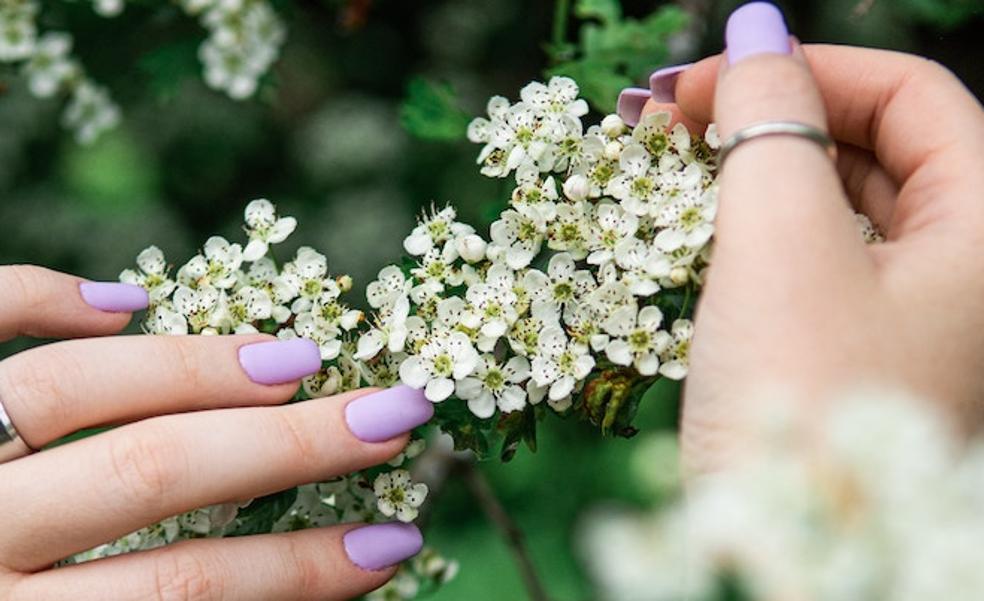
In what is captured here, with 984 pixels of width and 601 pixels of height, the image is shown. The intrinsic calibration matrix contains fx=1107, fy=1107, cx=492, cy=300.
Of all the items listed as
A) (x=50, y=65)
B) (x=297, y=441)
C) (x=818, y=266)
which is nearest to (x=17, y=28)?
(x=50, y=65)

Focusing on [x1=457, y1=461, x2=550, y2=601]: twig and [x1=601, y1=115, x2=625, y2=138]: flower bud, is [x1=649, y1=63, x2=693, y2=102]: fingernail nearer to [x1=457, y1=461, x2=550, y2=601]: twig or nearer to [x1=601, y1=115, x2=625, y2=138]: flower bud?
[x1=601, y1=115, x2=625, y2=138]: flower bud

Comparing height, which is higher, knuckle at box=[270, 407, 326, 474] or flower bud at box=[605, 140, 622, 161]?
flower bud at box=[605, 140, 622, 161]

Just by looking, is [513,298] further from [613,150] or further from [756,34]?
[756,34]

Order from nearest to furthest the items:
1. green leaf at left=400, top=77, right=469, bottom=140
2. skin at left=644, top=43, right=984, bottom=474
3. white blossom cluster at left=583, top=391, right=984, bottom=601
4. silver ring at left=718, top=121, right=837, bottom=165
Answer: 1. white blossom cluster at left=583, top=391, right=984, bottom=601
2. skin at left=644, top=43, right=984, bottom=474
3. silver ring at left=718, top=121, right=837, bottom=165
4. green leaf at left=400, top=77, right=469, bottom=140

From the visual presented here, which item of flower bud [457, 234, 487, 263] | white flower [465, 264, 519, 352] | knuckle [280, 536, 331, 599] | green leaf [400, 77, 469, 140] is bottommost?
knuckle [280, 536, 331, 599]

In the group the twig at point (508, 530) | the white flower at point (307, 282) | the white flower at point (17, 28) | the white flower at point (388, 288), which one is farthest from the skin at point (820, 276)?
the white flower at point (17, 28)

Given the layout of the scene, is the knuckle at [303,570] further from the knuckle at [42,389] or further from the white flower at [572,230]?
the white flower at [572,230]

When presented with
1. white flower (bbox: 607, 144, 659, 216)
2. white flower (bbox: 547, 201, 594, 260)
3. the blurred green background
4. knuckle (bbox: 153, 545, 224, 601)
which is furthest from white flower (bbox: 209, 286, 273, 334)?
the blurred green background
